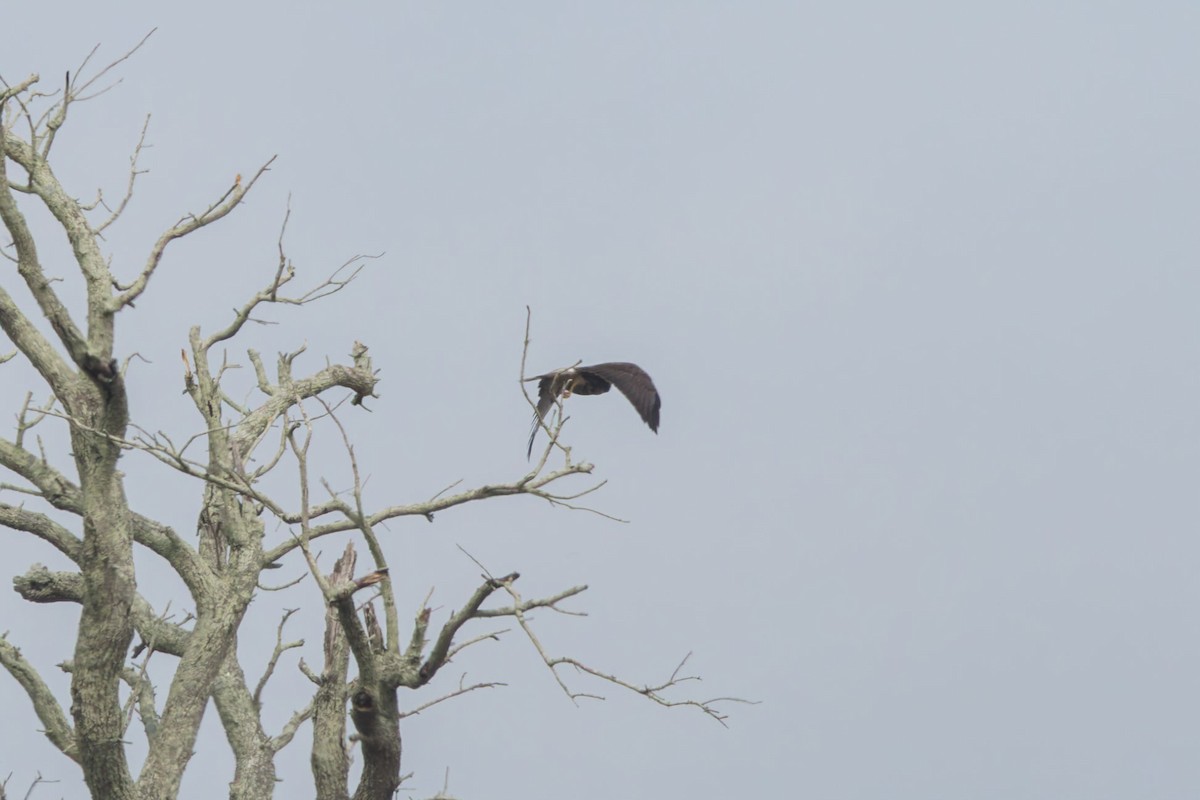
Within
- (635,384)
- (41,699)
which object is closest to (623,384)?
(635,384)

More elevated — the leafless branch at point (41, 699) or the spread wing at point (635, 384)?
the spread wing at point (635, 384)

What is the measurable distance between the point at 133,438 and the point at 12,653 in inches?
104

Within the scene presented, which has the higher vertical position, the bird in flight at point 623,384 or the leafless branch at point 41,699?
the bird in flight at point 623,384

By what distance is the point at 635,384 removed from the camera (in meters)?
8.26

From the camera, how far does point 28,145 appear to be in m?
7.14

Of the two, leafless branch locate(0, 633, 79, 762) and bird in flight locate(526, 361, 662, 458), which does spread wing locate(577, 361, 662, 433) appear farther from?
leafless branch locate(0, 633, 79, 762)

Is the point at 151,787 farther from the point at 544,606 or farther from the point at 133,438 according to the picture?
the point at 544,606

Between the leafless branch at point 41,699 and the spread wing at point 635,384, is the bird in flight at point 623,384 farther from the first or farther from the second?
the leafless branch at point 41,699

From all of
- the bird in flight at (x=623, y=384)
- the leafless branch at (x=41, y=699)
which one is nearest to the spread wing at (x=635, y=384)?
the bird in flight at (x=623, y=384)

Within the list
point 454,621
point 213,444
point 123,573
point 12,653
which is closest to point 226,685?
point 12,653

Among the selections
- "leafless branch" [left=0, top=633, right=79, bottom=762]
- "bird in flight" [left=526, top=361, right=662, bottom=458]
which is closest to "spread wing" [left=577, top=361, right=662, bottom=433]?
"bird in flight" [left=526, top=361, right=662, bottom=458]

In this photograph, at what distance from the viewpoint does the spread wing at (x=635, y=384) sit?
8.05m

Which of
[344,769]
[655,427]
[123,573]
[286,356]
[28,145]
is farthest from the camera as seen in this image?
[286,356]

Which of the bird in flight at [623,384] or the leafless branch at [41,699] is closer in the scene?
the leafless branch at [41,699]
